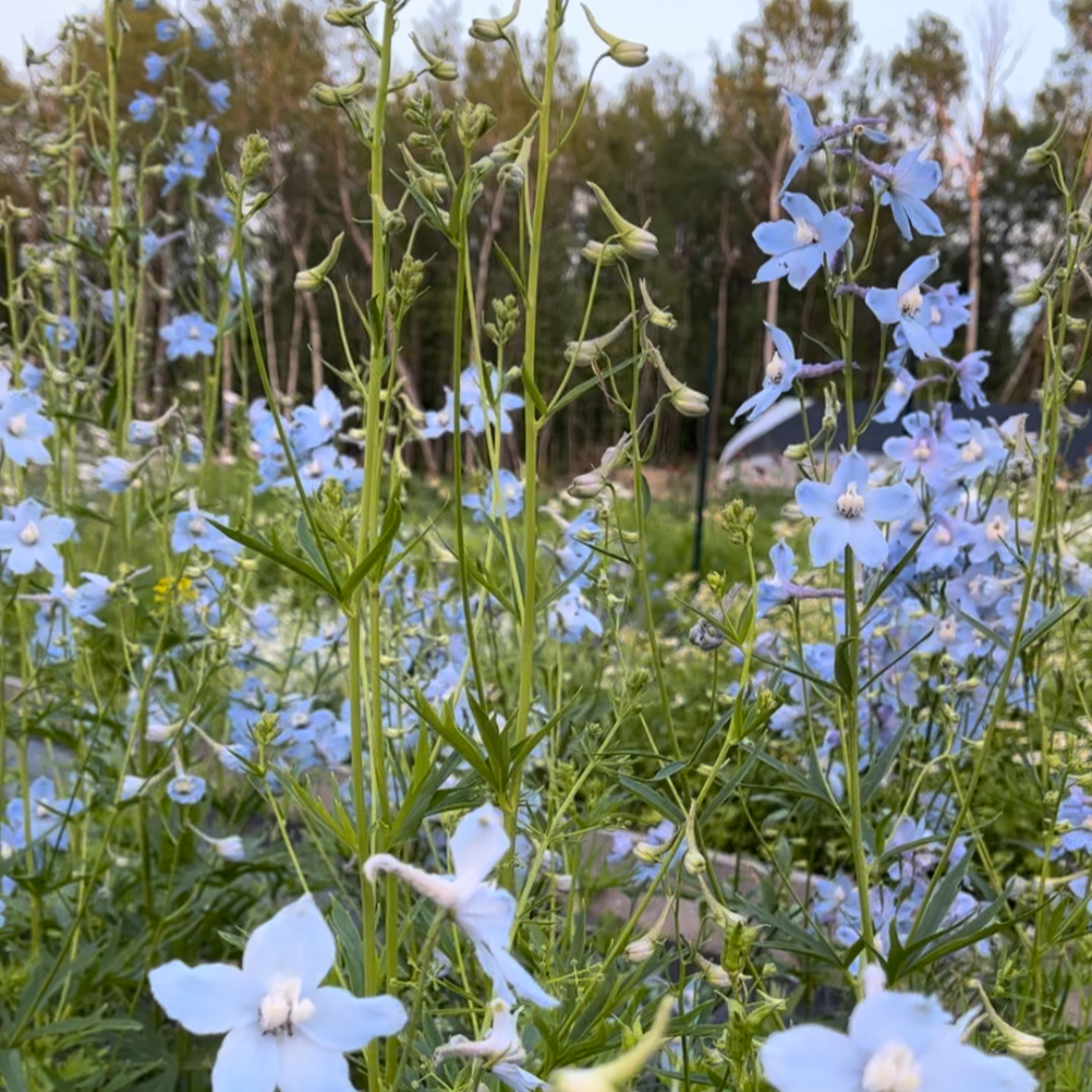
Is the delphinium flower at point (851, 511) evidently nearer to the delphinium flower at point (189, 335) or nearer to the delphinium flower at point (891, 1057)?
the delphinium flower at point (891, 1057)

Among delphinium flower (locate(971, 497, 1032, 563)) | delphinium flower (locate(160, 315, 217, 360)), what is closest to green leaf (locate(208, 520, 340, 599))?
delphinium flower (locate(971, 497, 1032, 563))

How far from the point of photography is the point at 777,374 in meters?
1.18

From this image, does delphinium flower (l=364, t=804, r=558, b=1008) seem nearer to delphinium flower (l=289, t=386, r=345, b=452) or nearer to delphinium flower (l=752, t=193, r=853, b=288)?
delphinium flower (l=752, t=193, r=853, b=288)

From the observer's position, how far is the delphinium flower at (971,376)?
168 cm

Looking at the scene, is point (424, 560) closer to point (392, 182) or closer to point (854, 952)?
point (854, 952)

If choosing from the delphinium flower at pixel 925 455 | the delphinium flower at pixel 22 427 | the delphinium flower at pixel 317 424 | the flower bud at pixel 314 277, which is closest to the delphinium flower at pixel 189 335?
the delphinium flower at pixel 317 424

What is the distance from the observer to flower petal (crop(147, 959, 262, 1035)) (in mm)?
521

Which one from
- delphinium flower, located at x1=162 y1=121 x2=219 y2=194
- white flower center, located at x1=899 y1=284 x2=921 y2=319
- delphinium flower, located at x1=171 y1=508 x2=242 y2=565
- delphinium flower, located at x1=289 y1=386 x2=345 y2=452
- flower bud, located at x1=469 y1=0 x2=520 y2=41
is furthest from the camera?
delphinium flower, located at x1=162 y1=121 x2=219 y2=194

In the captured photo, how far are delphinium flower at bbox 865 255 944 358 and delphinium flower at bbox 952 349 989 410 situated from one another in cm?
49

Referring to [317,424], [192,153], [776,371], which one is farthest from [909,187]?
[192,153]

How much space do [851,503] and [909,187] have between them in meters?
0.38

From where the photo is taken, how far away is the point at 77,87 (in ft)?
7.34

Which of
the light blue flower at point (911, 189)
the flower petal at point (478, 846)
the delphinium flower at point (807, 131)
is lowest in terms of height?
the flower petal at point (478, 846)

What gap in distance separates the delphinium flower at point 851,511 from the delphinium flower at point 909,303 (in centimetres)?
16
